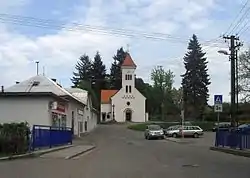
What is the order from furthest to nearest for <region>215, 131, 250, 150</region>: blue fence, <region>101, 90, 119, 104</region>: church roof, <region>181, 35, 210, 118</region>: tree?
<region>101, 90, 119, 104</region>: church roof
<region>181, 35, 210, 118</region>: tree
<region>215, 131, 250, 150</region>: blue fence

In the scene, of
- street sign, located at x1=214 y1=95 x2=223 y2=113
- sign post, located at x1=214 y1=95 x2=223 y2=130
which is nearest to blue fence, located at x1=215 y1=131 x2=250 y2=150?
sign post, located at x1=214 y1=95 x2=223 y2=130

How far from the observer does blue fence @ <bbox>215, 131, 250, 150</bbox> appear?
27.6 metres

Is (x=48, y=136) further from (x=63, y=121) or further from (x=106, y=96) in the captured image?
(x=106, y=96)

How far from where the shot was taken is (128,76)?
372 feet

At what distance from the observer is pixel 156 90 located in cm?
13275

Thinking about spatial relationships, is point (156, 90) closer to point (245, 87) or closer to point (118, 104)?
point (118, 104)

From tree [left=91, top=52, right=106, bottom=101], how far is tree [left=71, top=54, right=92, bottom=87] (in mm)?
1442

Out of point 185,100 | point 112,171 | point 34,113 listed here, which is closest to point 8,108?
point 34,113

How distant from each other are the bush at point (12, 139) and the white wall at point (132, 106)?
8495 centimetres

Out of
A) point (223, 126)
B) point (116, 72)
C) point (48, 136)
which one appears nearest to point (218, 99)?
point (48, 136)

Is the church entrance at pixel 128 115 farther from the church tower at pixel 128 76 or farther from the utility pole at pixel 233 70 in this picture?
the utility pole at pixel 233 70

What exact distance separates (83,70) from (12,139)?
127 meters

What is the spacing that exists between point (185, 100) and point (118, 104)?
1629 centimetres

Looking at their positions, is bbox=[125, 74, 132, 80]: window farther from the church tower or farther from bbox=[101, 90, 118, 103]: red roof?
bbox=[101, 90, 118, 103]: red roof
